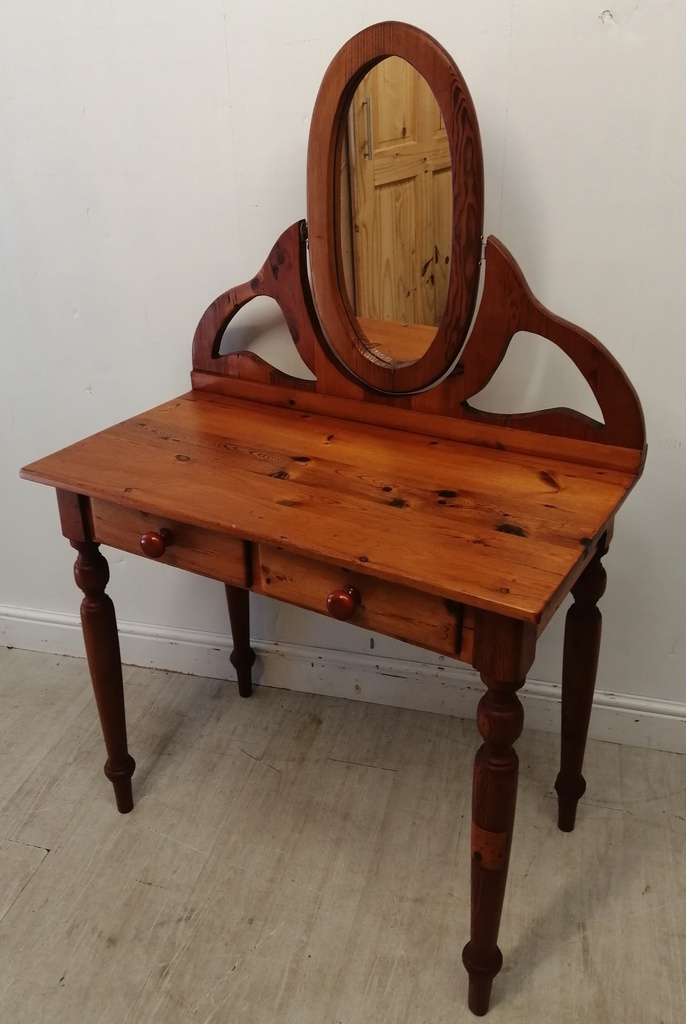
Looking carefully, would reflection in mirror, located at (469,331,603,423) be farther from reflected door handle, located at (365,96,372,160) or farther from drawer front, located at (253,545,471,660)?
drawer front, located at (253,545,471,660)

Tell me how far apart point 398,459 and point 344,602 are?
331 mm

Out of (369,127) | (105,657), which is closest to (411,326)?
(369,127)

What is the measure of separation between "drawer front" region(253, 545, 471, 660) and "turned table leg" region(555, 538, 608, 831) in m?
0.39

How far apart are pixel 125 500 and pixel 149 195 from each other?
2.42 feet

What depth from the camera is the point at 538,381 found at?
159 centimetres

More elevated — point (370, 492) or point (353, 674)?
point (370, 492)

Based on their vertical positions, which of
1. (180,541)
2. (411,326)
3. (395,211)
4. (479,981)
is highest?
(395,211)

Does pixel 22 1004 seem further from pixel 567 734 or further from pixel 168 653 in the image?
pixel 567 734

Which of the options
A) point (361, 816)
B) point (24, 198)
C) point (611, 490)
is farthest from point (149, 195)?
point (361, 816)

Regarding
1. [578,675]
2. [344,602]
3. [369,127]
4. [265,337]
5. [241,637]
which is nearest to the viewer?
[344,602]

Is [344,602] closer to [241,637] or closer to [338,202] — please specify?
[338,202]

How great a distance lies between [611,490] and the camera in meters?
1.30

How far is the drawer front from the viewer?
45.1 inches

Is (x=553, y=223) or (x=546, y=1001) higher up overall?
(x=553, y=223)
